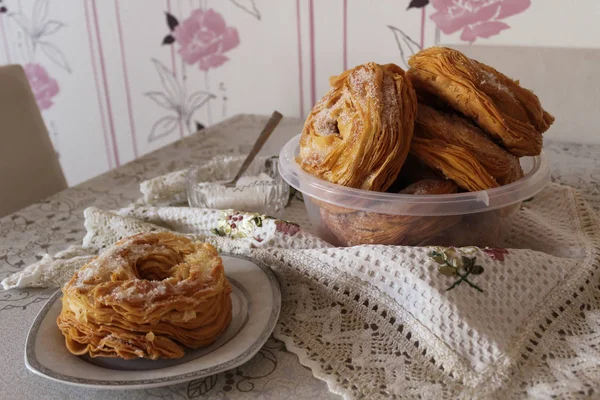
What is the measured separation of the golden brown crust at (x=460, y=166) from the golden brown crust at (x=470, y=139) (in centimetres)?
1

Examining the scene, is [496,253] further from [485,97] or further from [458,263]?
[485,97]

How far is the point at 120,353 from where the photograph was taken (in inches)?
21.1

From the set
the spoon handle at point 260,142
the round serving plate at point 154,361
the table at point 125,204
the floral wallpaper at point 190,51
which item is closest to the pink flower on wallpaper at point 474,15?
the floral wallpaper at point 190,51

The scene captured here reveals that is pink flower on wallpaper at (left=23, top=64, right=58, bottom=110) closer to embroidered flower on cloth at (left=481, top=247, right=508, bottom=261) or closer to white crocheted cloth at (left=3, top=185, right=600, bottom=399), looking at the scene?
white crocheted cloth at (left=3, top=185, right=600, bottom=399)

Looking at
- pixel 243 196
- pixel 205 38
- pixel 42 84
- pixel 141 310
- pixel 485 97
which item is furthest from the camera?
pixel 42 84

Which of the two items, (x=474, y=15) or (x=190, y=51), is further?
(x=190, y=51)

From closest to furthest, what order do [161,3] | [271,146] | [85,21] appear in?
[271,146] → [161,3] → [85,21]

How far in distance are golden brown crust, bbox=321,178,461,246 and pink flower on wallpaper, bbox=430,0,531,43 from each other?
774 millimetres

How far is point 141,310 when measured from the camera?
1.75 ft

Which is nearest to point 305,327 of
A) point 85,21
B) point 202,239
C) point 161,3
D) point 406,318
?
point 406,318

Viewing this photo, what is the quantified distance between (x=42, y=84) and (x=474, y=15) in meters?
1.53

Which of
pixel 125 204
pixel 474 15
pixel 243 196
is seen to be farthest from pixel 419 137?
pixel 474 15

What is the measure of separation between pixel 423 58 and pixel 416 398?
395mm

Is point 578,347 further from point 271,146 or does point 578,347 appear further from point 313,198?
point 271,146
